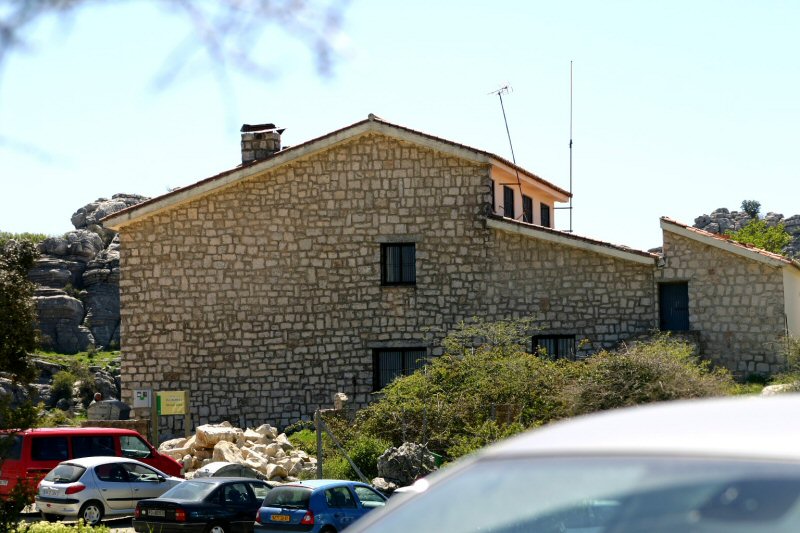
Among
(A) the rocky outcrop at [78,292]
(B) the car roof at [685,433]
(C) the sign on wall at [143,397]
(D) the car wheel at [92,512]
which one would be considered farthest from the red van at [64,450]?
(A) the rocky outcrop at [78,292]

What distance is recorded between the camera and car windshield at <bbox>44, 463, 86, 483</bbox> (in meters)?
21.5

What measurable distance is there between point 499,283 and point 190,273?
26.9 feet

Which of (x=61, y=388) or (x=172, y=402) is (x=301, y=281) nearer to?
(x=172, y=402)

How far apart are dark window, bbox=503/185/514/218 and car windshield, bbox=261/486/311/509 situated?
1475cm

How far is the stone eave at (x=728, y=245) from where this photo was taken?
26500 mm

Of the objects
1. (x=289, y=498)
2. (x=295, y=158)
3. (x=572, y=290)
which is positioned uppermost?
(x=295, y=158)

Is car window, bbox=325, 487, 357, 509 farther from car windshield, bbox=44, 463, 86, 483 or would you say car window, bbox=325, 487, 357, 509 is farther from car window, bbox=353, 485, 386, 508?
car windshield, bbox=44, 463, 86, 483

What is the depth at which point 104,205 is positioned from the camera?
80688mm

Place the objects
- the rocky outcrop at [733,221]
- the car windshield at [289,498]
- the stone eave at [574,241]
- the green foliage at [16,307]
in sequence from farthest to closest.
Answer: the rocky outcrop at [733,221] → the stone eave at [574,241] → the car windshield at [289,498] → the green foliage at [16,307]

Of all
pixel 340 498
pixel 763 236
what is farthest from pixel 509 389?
pixel 763 236

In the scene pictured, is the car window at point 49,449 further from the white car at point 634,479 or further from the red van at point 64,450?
the white car at point 634,479

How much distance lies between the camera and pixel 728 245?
88.3 feet

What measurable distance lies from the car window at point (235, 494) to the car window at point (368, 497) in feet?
7.87

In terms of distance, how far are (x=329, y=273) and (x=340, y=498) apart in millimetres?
11858
